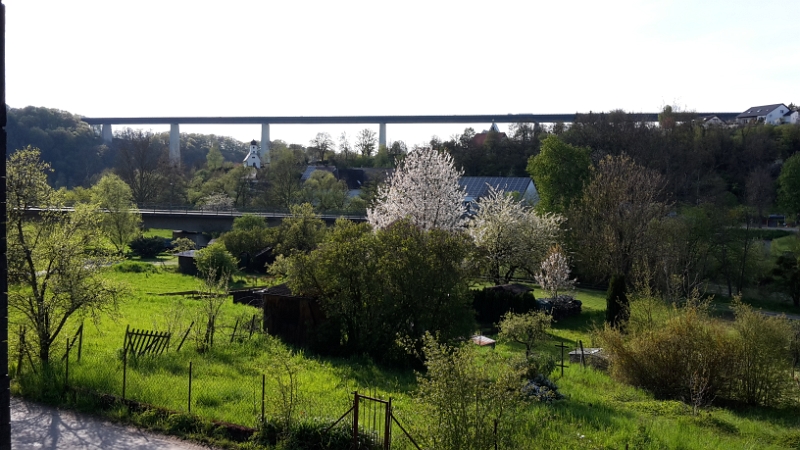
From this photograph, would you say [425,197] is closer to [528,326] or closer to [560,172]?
[528,326]

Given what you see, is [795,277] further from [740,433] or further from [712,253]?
[740,433]

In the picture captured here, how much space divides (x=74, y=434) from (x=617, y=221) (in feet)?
103

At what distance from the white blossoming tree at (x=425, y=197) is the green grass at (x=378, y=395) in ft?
47.6

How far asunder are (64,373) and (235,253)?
29.9 metres

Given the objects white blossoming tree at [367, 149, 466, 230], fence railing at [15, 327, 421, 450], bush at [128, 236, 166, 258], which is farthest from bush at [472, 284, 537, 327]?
bush at [128, 236, 166, 258]

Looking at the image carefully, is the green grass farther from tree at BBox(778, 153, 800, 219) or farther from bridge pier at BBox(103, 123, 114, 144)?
bridge pier at BBox(103, 123, 114, 144)

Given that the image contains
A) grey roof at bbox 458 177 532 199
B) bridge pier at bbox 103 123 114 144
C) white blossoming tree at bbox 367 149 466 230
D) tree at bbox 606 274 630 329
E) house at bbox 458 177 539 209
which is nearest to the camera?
tree at bbox 606 274 630 329

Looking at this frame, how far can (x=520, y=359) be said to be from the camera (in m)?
16.0

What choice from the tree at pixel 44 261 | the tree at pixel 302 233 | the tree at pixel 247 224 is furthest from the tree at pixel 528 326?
the tree at pixel 247 224

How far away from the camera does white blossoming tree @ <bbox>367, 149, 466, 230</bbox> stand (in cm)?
3381

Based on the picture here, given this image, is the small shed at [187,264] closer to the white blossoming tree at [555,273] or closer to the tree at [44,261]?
the white blossoming tree at [555,273]

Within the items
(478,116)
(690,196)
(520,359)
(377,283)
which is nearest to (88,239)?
(377,283)

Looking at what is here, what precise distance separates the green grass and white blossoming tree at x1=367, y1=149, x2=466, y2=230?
14.5 m

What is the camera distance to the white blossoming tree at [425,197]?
111ft
